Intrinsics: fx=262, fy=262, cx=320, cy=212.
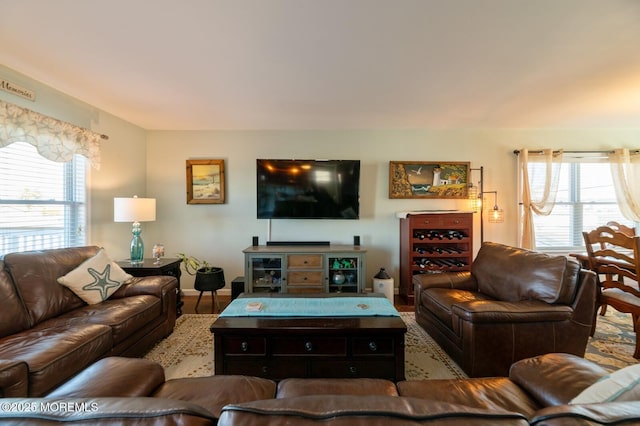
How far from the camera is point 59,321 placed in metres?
1.90

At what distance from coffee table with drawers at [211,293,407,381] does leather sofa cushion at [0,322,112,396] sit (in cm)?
72

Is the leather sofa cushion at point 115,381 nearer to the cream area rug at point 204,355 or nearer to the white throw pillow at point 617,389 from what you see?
the cream area rug at point 204,355

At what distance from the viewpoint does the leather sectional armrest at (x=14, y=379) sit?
119 cm

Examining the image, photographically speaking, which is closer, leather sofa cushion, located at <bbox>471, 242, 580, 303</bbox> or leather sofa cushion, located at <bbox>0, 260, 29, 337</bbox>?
leather sofa cushion, located at <bbox>0, 260, 29, 337</bbox>

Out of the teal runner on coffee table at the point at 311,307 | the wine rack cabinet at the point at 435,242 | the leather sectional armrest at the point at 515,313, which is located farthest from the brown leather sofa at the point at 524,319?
the wine rack cabinet at the point at 435,242

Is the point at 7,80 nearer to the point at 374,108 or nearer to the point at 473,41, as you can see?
the point at 374,108

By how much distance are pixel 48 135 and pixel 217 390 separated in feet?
9.75

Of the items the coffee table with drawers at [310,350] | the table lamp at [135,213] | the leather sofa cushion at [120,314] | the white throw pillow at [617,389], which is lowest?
the coffee table with drawers at [310,350]

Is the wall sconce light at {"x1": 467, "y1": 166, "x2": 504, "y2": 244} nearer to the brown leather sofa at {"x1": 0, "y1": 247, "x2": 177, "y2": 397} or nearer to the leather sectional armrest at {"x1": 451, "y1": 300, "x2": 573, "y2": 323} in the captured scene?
the leather sectional armrest at {"x1": 451, "y1": 300, "x2": 573, "y2": 323}

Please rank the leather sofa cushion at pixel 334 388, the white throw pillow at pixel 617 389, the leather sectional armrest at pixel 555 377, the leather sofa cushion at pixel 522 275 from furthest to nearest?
the leather sofa cushion at pixel 522 275, the leather sofa cushion at pixel 334 388, the leather sectional armrest at pixel 555 377, the white throw pillow at pixel 617 389

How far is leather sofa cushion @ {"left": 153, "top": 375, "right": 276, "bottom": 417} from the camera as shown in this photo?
105 centimetres

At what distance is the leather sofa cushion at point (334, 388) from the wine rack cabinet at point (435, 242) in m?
2.54

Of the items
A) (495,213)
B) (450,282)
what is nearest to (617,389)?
(450,282)

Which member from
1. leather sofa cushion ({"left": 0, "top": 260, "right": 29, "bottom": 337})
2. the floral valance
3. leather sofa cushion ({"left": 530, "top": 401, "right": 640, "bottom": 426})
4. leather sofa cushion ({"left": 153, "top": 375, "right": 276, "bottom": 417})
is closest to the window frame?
leather sofa cushion ({"left": 530, "top": 401, "right": 640, "bottom": 426})
